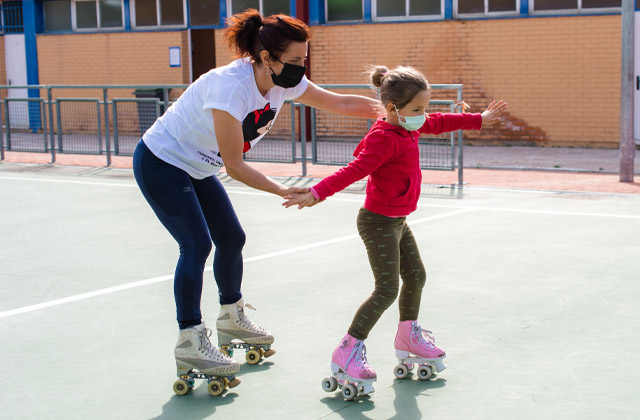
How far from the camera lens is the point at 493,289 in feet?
20.7

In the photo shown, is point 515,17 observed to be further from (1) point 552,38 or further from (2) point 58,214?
(2) point 58,214

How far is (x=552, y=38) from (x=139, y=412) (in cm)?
1480

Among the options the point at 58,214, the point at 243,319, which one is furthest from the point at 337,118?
the point at 243,319

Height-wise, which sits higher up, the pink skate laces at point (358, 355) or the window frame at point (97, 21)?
the window frame at point (97, 21)

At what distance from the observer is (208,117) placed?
4301mm

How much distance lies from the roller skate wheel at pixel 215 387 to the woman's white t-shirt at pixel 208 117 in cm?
105

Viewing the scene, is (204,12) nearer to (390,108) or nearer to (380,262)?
(390,108)

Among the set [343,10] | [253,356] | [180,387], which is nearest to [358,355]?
[253,356]

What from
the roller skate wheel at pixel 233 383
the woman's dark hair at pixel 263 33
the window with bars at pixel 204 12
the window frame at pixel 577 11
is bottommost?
the roller skate wheel at pixel 233 383

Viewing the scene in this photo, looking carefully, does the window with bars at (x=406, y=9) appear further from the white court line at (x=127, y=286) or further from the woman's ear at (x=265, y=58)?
the woman's ear at (x=265, y=58)

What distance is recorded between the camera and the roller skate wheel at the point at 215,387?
170 inches

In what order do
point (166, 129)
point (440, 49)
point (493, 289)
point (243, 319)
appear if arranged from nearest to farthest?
point (166, 129) → point (243, 319) → point (493, 289) → point (440, 49)

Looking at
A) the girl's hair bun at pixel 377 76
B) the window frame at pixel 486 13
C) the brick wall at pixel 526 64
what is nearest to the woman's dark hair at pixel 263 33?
the girl's hair bun at pixel 377 76

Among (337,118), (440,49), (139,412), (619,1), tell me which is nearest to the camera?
(139,412)
